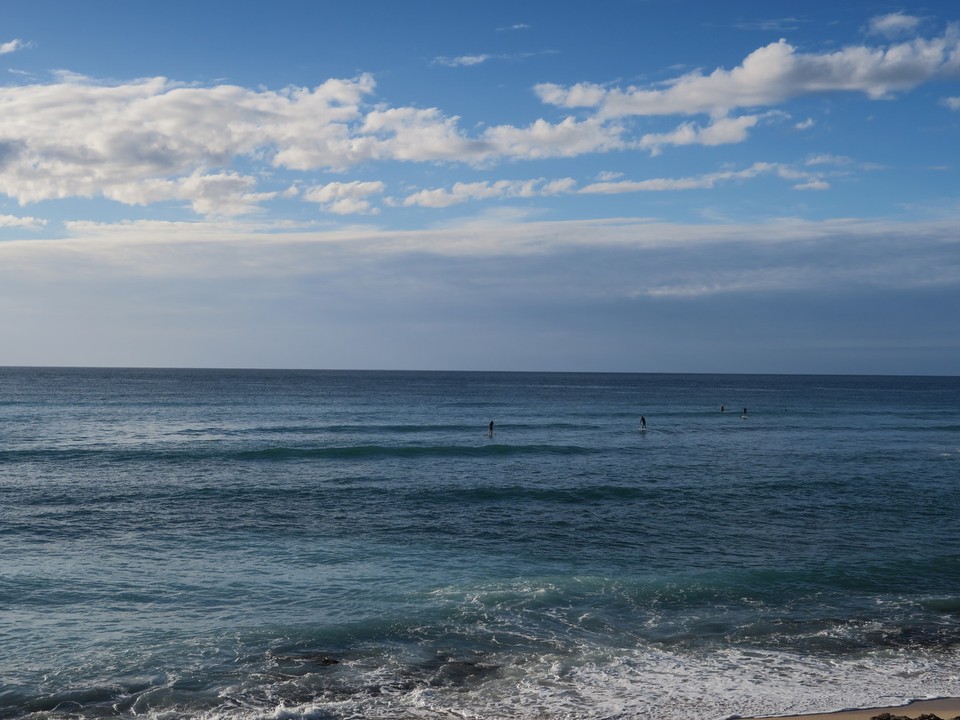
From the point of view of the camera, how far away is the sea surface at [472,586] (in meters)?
14.0

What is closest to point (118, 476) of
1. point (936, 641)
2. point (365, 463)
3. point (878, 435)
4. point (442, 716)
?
point (365, 463)

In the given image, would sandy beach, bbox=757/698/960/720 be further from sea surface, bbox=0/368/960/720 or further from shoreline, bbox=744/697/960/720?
sea surface, bbox=0/368/960/720

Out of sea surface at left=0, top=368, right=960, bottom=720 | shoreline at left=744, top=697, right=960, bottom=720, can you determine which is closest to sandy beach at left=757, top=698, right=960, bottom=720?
shoreline at left=744, top=697, right=960, bottom=720

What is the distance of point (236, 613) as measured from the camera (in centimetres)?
1800

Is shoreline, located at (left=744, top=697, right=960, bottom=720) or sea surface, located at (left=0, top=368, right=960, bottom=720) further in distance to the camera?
sea surface, located at (left=0, top=368, right=960, bottom=720)

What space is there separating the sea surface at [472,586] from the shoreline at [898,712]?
34 centimetres

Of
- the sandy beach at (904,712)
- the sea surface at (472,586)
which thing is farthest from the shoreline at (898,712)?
the sea surface at (472,586)

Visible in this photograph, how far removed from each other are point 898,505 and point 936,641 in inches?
680

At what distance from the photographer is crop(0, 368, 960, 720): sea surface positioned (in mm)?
14039

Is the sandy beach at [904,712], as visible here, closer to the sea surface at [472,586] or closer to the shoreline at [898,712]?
the shoreline at [898,712]

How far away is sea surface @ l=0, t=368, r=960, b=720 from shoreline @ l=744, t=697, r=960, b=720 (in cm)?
34

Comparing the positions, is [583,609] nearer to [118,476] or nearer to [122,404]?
[118,476]

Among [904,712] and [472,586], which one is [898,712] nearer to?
[904,712]

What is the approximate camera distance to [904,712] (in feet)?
42.3
